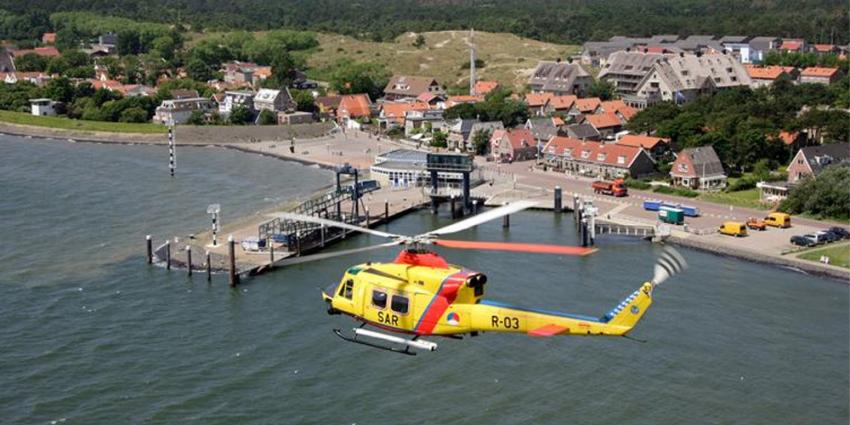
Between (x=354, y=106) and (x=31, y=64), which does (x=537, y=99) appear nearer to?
(x=354, y=106)

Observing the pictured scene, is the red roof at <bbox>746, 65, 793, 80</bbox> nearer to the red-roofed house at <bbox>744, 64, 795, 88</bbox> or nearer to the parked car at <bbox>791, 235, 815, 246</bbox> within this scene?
the red-roofed house at <bbox>744, 64, 795, 88</bbox>

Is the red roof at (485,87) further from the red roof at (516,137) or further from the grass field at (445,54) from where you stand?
the red roof at (516,137)

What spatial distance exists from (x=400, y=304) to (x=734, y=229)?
860 inches

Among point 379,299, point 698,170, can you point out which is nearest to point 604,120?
point 698,170

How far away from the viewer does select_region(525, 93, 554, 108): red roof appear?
62.8 meters

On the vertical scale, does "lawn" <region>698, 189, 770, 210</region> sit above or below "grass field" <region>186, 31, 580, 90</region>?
below

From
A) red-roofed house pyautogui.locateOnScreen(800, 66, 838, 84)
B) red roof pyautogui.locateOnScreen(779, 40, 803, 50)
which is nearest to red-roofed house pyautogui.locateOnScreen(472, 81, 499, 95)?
red-roofed house pyautogui.locateOnScreen(800, 66, 838, 84)

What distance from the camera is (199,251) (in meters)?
33.7

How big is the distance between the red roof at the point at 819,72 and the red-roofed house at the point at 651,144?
22483mm

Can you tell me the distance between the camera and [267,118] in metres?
63.8

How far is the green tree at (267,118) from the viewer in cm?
6354

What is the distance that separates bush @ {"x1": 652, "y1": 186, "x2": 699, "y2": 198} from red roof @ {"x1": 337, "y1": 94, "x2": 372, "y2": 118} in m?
26.4

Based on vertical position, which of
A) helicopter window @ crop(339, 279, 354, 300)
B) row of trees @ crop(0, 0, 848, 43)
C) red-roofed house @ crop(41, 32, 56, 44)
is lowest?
helicopter window @ crop(339, 279, 354, 300)

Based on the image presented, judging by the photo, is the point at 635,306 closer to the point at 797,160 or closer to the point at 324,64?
the point at 797,160
